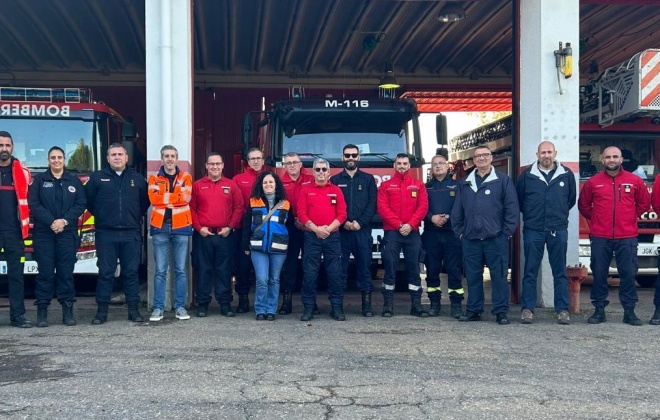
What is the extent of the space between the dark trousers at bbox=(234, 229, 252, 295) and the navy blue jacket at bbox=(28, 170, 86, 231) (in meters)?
1.78

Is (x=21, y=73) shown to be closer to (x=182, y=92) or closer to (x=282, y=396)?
(x=182, y=92)

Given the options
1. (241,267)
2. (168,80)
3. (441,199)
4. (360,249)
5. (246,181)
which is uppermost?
(168,80)

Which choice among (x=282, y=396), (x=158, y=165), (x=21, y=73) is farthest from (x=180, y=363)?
(x=21, y=73)

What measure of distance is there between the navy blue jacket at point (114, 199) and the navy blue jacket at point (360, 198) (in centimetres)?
229

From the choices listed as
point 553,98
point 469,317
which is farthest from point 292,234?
point 553,98

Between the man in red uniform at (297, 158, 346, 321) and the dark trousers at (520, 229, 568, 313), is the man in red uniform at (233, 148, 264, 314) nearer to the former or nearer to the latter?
the man in red uniform at (297, 158, 346, 321)

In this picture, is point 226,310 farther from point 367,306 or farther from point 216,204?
point 367,306

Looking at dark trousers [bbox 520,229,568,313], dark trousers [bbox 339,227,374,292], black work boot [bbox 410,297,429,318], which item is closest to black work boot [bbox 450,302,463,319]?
black work boot [bbox 410,297,429,318]

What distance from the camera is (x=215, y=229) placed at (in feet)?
28.9

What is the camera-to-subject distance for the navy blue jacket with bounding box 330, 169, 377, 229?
29.0ft

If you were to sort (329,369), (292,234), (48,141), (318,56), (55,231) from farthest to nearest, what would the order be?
(318,56)
(48,141)
(292,234)
(55,231)
(329,369)

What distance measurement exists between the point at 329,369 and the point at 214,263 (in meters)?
3.22

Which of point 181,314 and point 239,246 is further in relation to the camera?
point 239,246

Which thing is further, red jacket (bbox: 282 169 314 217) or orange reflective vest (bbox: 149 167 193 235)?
red jacket (bbox: 282 169 314 217)
